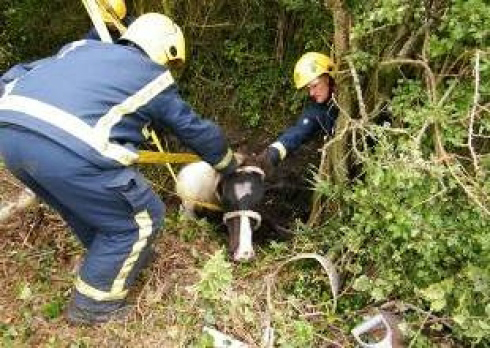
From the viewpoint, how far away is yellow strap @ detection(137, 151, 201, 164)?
4328mm

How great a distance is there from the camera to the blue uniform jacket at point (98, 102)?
147 inches

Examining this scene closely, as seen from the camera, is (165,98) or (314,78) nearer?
(165,98)

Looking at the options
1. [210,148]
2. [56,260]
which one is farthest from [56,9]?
[210,148]

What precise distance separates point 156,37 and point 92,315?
163 cm

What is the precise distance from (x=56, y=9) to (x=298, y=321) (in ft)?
14.6

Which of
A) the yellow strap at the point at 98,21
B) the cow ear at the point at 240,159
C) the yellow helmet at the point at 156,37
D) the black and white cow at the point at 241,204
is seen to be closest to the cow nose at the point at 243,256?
the black and white cow at the point at 241,204

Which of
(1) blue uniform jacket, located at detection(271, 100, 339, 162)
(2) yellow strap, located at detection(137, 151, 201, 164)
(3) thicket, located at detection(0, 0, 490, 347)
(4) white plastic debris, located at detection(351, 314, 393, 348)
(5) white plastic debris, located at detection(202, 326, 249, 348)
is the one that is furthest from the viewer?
(1) blue uniform jacket, located at detection(271, 100, 339, 162)

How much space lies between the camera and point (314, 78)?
4.96 metres

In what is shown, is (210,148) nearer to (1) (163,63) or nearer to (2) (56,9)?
(1) (163,63)

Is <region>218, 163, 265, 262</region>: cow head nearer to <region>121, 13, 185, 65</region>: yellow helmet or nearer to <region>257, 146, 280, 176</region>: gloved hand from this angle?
<region>257, 146, 280, 176</region>: gloved hand

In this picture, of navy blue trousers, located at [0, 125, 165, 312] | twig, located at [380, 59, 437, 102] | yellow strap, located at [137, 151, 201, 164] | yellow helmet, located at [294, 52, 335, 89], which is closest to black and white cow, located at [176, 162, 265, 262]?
yellow strap, located at [137, 151, 201, 164]

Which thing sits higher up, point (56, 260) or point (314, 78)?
point (314, 78)

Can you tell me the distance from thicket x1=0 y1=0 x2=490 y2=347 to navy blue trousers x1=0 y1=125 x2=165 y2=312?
3.23 ft

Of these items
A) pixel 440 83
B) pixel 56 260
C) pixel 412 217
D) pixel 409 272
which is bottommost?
pixel 56 260
